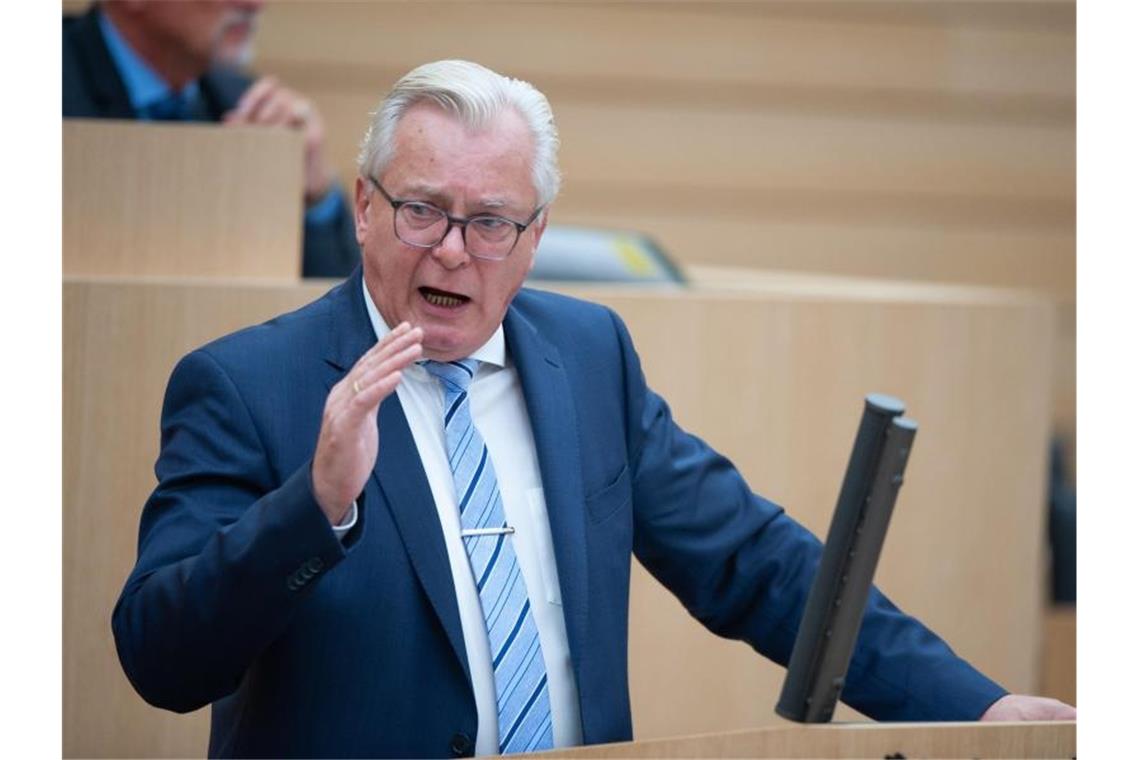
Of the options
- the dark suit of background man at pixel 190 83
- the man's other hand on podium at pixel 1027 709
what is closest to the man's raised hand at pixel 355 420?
the man's other hand on podium at pixel 1027 709

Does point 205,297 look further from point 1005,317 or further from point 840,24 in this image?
point 840,24

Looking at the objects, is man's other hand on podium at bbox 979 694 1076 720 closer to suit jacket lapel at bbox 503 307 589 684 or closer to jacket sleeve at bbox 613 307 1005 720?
jacket sleeve at bbox 613 307 1005 720

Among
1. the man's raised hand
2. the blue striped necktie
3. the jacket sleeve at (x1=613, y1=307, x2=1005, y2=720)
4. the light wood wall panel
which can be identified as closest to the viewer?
the man's raised hand

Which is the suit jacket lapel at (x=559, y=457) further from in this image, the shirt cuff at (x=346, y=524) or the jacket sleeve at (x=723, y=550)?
the shirt cuff at (x=346, y=524)

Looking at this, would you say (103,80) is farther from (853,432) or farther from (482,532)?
(482,532)

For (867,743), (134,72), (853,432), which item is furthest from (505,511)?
(134,72)

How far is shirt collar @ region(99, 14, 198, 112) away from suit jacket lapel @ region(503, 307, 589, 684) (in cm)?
149

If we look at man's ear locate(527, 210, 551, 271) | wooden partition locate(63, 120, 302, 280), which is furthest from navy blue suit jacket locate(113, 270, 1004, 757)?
wooden partition locate(63, 120, 302, 280)

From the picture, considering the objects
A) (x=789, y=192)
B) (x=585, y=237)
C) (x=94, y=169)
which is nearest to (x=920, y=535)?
(x=585, y=237)

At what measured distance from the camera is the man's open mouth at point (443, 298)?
6.06 feet

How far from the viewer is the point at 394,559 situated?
5.87 ft

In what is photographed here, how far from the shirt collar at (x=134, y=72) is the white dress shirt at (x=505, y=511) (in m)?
1.51

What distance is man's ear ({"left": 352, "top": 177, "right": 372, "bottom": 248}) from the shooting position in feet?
6.16
